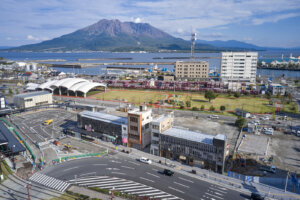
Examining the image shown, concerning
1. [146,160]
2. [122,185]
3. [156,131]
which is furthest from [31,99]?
[122,185]

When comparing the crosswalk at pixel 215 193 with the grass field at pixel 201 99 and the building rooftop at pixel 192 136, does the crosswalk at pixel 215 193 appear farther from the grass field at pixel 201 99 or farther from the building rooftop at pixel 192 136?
the grass field at pixel 201 99

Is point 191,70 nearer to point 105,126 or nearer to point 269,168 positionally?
point 105,126

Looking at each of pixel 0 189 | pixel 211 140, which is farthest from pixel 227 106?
pixel 0 189

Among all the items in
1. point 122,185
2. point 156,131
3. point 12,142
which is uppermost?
point 156,131

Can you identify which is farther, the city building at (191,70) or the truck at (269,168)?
the city building at (191,70)

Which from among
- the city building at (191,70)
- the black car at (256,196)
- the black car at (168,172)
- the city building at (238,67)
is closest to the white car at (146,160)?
the black car at (168,172)

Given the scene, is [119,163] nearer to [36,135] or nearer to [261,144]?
[36,135]

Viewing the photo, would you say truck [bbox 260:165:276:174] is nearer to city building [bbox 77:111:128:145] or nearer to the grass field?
city building [bbox 77:111:128:145]
